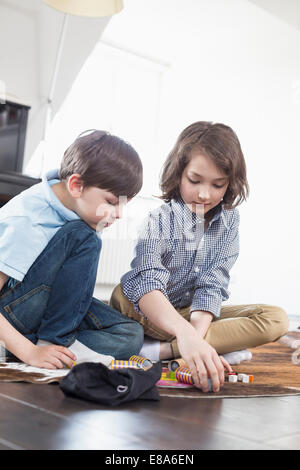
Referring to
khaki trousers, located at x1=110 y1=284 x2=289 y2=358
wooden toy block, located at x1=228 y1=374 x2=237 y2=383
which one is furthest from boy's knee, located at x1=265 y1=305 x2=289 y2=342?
wooden toy block, located at x1=228 y1=374 x2=237 y2=383

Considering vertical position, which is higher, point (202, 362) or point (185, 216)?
point (185, 216)

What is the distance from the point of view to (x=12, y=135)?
1.91 metres

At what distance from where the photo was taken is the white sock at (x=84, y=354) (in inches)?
43.3

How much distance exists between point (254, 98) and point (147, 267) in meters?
3.72

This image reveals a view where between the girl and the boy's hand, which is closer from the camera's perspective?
the boy's hand

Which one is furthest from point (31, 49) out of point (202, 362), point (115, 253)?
point (115, 253)

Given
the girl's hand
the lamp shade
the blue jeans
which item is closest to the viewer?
the girl's hand

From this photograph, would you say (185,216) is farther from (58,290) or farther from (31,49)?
(31,49)

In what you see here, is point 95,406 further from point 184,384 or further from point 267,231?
point 267,231

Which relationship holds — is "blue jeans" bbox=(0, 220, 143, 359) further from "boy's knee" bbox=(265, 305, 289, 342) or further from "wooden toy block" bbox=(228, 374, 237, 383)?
"boy's knee" bbox=(265, 305, 289, 342)

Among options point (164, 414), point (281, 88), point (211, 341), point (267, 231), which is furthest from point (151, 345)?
point (281, 88)

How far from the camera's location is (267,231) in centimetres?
431

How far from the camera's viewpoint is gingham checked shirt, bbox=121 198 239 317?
1298mm
